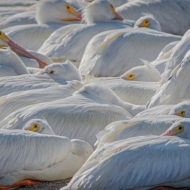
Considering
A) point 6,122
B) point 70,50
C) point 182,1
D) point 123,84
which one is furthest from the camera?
point 182,1

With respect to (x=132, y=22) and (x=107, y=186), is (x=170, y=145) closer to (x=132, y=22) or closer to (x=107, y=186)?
(x=107, y=186)

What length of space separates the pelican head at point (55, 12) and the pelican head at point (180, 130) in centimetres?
620

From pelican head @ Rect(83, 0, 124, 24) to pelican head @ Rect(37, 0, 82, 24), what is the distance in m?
0.68

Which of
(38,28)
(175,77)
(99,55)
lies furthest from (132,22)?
(175,77)

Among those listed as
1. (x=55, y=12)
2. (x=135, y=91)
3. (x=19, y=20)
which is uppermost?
(x=135, y=91)

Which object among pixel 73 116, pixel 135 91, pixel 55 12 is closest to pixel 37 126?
pixel 73 116

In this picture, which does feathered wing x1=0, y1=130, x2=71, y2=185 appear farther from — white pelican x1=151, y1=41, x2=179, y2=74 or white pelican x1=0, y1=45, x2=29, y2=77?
white pelican x1=151, y1=41, x2=179, y2=74

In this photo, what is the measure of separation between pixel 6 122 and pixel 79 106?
1.88ft

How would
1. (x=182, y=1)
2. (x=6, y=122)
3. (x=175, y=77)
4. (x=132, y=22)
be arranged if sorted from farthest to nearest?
(x=182, y=1)
(x=132, y=22)
(x=175, y=77)
(x=6, y=122)

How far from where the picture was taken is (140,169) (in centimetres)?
530

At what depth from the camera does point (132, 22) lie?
11.2 m

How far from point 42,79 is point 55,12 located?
401cm

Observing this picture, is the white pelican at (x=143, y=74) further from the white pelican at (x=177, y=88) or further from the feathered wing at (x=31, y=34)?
the feathered wing at (x=31, y=34)

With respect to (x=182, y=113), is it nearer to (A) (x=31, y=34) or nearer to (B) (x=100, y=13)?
(B) (x=100, y=13)
